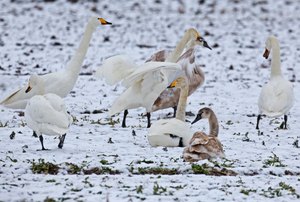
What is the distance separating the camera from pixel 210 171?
6.68m

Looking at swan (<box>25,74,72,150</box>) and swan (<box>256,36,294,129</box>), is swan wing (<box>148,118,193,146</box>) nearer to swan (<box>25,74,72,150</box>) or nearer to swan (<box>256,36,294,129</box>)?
swan (<box>25,74,72,150</box>)

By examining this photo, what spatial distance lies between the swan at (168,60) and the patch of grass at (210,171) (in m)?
2.78

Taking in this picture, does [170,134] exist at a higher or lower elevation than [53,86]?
lower

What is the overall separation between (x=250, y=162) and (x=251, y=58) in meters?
9.62

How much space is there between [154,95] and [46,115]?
7.66 ft

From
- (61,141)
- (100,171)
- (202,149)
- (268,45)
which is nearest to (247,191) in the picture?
(202,149)

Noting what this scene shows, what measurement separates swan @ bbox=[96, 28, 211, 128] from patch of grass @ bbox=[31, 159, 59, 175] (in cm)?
284

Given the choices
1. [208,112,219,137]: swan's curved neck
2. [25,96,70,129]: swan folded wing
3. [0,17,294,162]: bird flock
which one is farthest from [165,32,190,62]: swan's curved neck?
[25,96,70,129]: swan folded wing

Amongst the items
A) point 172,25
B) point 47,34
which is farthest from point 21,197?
point 172,25

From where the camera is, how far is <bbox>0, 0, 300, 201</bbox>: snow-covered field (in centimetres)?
604

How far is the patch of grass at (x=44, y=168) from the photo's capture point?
6.55m

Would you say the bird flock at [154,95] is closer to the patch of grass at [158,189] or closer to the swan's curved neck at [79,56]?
the swan's curved neck at [79,56]

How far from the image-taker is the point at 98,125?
9.41 meters

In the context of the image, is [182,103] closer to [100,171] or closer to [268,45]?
[100,171]
